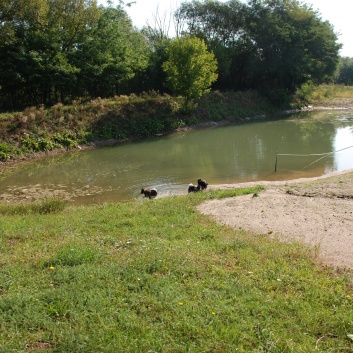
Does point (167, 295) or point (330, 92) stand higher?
point (330, 92)

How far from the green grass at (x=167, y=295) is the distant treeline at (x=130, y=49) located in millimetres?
23844

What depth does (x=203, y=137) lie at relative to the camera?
1220 inches

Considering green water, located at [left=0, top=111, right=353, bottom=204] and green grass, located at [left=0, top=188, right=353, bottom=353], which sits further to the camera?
green water, located at [left=0, top=111, right=353, bottom=204]

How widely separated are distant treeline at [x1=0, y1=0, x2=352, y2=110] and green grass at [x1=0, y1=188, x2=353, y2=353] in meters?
23.8

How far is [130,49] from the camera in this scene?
35.8 metres

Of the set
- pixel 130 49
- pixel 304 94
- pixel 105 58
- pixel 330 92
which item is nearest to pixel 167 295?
pixel 105 58

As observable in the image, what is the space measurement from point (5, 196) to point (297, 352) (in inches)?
564

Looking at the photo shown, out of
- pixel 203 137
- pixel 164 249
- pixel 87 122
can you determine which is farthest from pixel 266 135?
pixel 164 249

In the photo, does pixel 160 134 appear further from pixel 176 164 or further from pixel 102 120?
pixel 176 164

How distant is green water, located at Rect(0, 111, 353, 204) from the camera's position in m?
16.9

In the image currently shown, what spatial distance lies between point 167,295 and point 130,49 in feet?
110

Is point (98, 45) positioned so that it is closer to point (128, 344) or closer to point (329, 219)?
point (329, 219)

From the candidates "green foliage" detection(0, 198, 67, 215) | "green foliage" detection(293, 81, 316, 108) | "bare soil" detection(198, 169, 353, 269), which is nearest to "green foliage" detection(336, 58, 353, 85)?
"green foliage" detection(293, 81, 316, 108)

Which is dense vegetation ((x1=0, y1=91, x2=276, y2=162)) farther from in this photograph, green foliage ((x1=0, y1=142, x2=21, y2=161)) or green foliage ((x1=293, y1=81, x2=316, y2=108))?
green foliage ((x1=293, y1=81, x2=316, y2=108))
